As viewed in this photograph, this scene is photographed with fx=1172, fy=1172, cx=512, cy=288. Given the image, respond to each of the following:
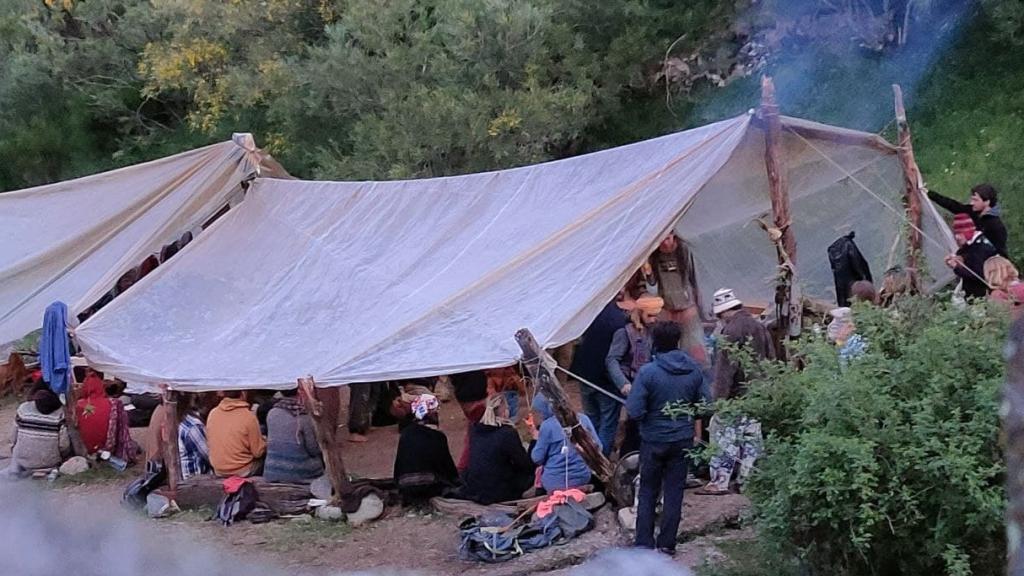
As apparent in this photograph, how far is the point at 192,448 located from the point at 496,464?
221 centimetres

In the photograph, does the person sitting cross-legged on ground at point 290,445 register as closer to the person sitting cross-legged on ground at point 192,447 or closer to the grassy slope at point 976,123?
the person sitting cross-legged on ground at point 192,447

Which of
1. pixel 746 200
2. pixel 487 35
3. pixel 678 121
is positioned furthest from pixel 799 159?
pixel 678 121

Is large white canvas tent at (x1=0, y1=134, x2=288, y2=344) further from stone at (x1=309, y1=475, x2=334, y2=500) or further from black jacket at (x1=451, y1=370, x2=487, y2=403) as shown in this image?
black jacket at (x1=451, y1=370, x2=487, y2=403)

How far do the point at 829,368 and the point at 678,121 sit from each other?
9.29m

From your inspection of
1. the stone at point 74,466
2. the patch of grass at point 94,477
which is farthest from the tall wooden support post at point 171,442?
the stone at point 74,466

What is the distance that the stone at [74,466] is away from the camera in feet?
27.0

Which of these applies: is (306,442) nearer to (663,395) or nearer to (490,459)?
(490,459)

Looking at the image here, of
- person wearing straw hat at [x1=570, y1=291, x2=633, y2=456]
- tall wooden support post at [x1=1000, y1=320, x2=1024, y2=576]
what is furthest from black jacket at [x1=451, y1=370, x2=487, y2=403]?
tall wooden support post at [x1=1000, y1=320, x2=1024, y2=576]

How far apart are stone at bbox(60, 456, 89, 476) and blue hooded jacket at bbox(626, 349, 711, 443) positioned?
452 centimetres

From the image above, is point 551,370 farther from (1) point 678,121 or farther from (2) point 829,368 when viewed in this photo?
(1) point 678,121

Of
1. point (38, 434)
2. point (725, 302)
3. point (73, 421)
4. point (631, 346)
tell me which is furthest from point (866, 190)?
point (38, 434)

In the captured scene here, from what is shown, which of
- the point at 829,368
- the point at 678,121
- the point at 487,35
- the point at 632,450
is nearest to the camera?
the point at 829,368

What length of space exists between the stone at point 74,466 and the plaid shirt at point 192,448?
3.68ft

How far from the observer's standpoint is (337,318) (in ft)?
24.7
